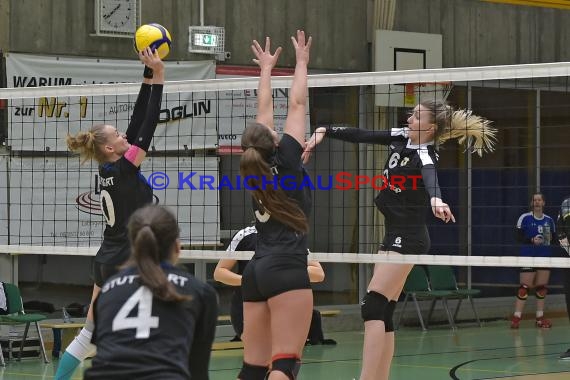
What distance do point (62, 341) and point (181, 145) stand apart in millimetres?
2556

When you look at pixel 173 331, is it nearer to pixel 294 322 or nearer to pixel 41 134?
pixel 294 322

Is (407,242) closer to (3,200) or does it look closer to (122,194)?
(122,194)

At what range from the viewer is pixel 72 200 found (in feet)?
43.4

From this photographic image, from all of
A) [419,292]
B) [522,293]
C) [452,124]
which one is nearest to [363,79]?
[452,124]

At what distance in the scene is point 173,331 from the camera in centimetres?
426

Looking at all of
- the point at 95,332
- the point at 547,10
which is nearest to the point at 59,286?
the point at 547,10

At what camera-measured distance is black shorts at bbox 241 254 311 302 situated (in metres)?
6.31

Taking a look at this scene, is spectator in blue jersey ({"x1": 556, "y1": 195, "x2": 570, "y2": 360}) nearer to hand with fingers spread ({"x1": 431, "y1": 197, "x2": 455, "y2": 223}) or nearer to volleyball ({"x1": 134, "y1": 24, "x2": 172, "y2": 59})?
hand with fingers spread ({"x1": 431, "y1": 197, "x2": 455, "y2": 223})

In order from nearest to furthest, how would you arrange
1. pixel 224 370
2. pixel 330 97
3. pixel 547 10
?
1. pixel 224 370
2. pixel 330 97
3. pixel 547 10

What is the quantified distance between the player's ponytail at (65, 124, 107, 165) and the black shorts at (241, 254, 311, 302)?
5.26 ft

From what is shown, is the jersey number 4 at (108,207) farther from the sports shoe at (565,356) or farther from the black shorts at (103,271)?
the sports shoe at (565,356)

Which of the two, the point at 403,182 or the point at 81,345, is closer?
the point at 81,345

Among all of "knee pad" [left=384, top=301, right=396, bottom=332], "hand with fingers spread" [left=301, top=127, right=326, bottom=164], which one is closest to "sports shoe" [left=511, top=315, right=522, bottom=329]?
"knee pad" [left=384, top=301, right=396, bottom=332]

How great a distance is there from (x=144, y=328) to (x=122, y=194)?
3.22 meters
